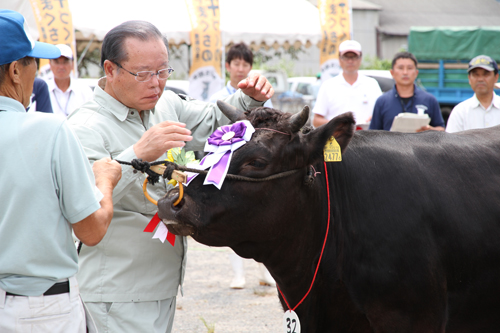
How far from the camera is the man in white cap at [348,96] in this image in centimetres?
652

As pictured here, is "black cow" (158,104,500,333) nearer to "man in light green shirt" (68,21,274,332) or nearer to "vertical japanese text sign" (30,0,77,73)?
"man in light green shirt" (68,21,274,332)

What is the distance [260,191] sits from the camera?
2.52 meters

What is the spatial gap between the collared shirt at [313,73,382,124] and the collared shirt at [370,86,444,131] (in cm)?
→ 53

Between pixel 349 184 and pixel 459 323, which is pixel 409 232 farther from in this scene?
pixel 459 323

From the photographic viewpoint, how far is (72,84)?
7160 mm

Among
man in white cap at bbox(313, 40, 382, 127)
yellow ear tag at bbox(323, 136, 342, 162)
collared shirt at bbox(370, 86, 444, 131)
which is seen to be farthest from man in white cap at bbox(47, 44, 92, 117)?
yellow ear tag at bbox(323, 136, 342, 162)

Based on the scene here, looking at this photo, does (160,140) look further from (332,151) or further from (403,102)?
(403,102)

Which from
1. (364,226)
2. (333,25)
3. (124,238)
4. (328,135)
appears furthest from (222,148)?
(333,25)

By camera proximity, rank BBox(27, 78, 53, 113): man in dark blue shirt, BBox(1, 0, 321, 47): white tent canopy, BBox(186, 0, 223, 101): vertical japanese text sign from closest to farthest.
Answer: BBox(27, 78, 53, 113): man in dark blue shirt
BBox(186, 0, 223, 101): vertical japanese text sign
BBox(1, 0, 321, 47): white tent canopy


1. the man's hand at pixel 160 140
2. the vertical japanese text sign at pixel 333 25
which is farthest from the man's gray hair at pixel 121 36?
the vertical japanese text sign at pixel 333 25

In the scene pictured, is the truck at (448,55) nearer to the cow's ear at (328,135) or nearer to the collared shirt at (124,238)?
the cow's ear at (328,135)

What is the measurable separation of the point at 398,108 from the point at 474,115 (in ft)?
2.80

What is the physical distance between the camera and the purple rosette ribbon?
7.89 feet

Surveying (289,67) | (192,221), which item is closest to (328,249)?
(192,221)
